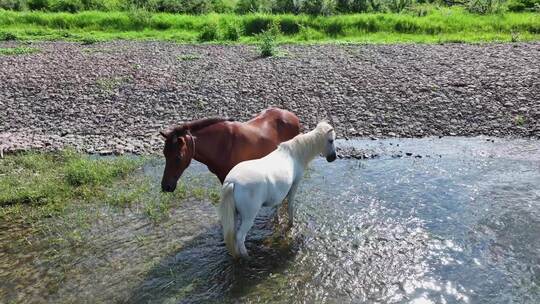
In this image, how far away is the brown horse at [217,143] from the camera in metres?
7.18

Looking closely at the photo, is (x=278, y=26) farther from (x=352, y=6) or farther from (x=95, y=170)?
(x=95, y=170)

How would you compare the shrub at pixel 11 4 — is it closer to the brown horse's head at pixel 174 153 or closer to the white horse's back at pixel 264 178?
the brown horse's head at pixel 174 153

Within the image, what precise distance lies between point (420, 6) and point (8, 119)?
29486 millimetres

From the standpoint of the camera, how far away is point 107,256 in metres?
7.69

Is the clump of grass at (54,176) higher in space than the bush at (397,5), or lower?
lower

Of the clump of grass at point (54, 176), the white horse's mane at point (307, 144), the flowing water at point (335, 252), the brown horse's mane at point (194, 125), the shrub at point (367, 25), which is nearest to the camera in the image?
the flowing water at point (335, 252)

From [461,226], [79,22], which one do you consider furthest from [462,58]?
[79,22]

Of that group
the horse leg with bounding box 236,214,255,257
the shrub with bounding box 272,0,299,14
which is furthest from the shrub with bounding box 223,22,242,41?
the horse leg with bounding box 236,214,255,257

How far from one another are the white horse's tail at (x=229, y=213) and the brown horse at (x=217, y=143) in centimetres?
98

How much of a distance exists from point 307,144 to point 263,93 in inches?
315

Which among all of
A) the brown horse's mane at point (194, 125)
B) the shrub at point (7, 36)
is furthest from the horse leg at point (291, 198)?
the shrub at point (7, 36)

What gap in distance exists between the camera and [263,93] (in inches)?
619

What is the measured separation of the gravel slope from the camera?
13.4 metres

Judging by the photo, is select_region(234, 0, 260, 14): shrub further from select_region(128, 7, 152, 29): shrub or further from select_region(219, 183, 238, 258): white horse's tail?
select_region(219, 183, 238, 258): white horse's tail
